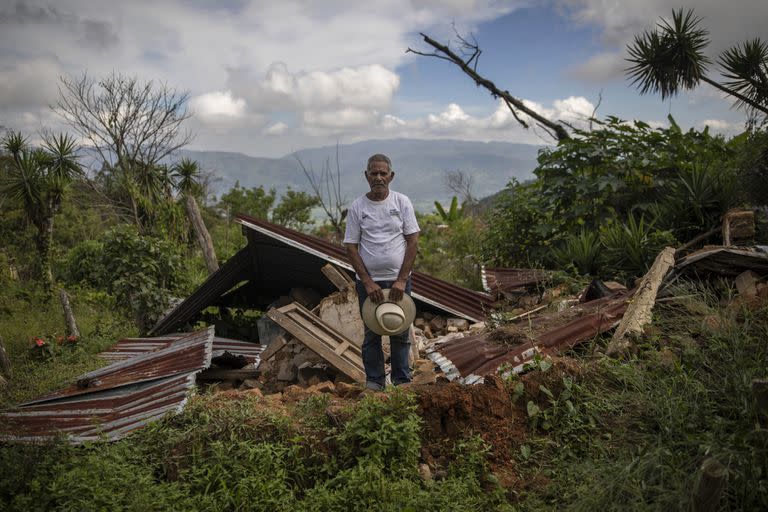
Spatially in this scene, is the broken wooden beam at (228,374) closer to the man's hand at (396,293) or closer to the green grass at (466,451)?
the green grass at (466,451)

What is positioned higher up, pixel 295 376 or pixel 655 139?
pixel 655 139

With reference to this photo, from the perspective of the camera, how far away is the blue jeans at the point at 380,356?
16.1 ft

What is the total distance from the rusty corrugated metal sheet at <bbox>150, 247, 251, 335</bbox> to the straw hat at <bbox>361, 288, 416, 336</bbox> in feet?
13.3

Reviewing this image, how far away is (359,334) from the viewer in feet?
21.6

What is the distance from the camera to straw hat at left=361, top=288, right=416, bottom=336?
15.2 feet

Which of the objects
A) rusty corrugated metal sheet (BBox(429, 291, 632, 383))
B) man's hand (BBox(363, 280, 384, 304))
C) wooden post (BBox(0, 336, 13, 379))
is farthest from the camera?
wooden post (BBox(0, 336, 13, 379))

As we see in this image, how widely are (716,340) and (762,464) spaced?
1226 mm

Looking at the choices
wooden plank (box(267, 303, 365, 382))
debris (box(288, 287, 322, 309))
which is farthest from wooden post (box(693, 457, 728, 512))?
debris (box(288, 287, 322, 309))

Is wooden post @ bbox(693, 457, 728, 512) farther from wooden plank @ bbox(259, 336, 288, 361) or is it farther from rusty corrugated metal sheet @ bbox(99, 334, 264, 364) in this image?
rusty corrugated metal sheet @ bbox(99, 334, 264, 364)

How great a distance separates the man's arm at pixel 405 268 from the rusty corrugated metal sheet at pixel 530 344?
0.77 metres

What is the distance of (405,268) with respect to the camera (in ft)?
15.7

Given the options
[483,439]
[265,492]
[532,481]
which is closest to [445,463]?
[483,439]

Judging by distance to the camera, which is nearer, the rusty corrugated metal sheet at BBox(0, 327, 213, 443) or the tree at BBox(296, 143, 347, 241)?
the rusty corrugated metal sheet at BBox(0, 327, 213, 443)

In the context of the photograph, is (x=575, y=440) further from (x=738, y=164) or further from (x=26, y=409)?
(x=738, y=164)
